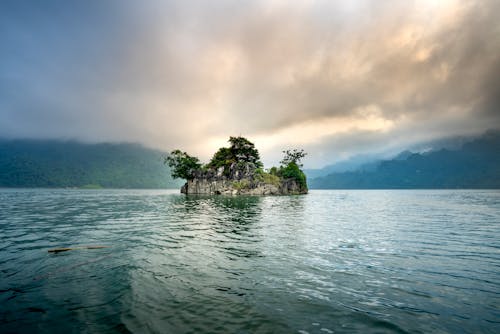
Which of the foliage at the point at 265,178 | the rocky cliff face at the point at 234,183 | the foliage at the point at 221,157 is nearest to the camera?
the rocky cliff face at the point at 234,183

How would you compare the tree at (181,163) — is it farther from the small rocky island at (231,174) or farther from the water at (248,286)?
the water at (248,286)

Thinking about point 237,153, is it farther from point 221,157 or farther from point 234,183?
point 234,183

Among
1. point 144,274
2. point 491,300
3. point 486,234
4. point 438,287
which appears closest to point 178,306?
point 144,274

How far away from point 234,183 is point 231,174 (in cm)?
765

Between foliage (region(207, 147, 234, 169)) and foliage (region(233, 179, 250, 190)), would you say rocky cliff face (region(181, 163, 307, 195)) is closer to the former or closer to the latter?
foliage (region(233, 179, 250, 190))

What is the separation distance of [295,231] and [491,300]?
557 inches

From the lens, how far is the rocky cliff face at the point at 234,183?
12369cm

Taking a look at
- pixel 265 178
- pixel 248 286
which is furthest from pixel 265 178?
pixel 248 286

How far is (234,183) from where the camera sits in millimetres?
124125

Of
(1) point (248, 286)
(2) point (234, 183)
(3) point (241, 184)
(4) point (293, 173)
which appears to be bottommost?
(1) point (248, 286)

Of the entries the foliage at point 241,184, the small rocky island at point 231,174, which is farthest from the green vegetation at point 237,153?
the foliage at point 241,184

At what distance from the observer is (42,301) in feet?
25.1

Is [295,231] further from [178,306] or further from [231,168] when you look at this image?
[231,168]

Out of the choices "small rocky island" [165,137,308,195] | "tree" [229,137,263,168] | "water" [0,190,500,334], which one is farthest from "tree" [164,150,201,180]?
"water" [0,190,500,334]
